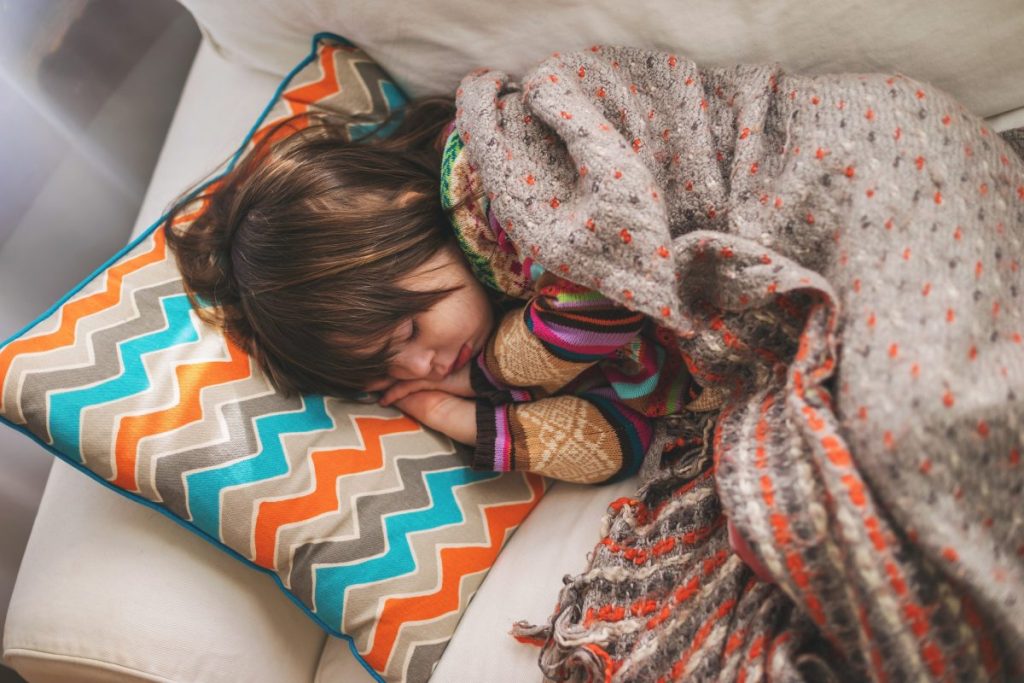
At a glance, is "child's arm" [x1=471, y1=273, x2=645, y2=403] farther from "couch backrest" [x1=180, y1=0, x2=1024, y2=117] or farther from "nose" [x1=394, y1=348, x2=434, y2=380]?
"couch backrest" [x1=180, y1=0, x2=1024, y2=117]

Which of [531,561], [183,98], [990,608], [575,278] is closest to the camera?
[990,608]

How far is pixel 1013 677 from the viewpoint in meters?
0.64

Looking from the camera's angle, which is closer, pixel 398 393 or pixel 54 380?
pixel 54 380

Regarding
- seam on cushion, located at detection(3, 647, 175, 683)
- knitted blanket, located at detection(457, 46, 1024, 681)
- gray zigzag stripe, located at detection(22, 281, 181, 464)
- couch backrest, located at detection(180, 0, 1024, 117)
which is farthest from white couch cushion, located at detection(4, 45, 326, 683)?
couch backrest, located at detection(180, 0, 1024, 117)

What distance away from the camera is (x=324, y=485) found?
91 centimetres

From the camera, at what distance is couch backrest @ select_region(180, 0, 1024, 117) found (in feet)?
2.80

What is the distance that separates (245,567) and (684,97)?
79 cm

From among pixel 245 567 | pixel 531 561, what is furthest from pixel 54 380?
pixel 531 561

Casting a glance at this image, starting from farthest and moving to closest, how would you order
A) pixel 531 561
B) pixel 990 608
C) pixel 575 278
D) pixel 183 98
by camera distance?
pixel 183 98, pixel 531 561, pixel 575 278, pixel 990 608

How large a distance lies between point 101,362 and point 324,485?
299 mm

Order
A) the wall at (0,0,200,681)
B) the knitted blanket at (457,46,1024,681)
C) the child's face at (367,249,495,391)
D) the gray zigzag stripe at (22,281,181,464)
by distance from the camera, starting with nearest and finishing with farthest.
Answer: the knitted blanket at (457,46,1024,681) → the gray zigzag stripe at (22,281,181,464) → the child's face at (367,249,495,391) → the wall at (0,0,200,681)

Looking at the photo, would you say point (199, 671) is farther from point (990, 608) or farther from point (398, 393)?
point (990, 608)

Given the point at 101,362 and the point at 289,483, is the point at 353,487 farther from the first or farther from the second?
the point at 101,362

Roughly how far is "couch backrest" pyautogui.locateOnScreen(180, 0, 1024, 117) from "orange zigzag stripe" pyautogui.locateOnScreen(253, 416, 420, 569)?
0.52m
